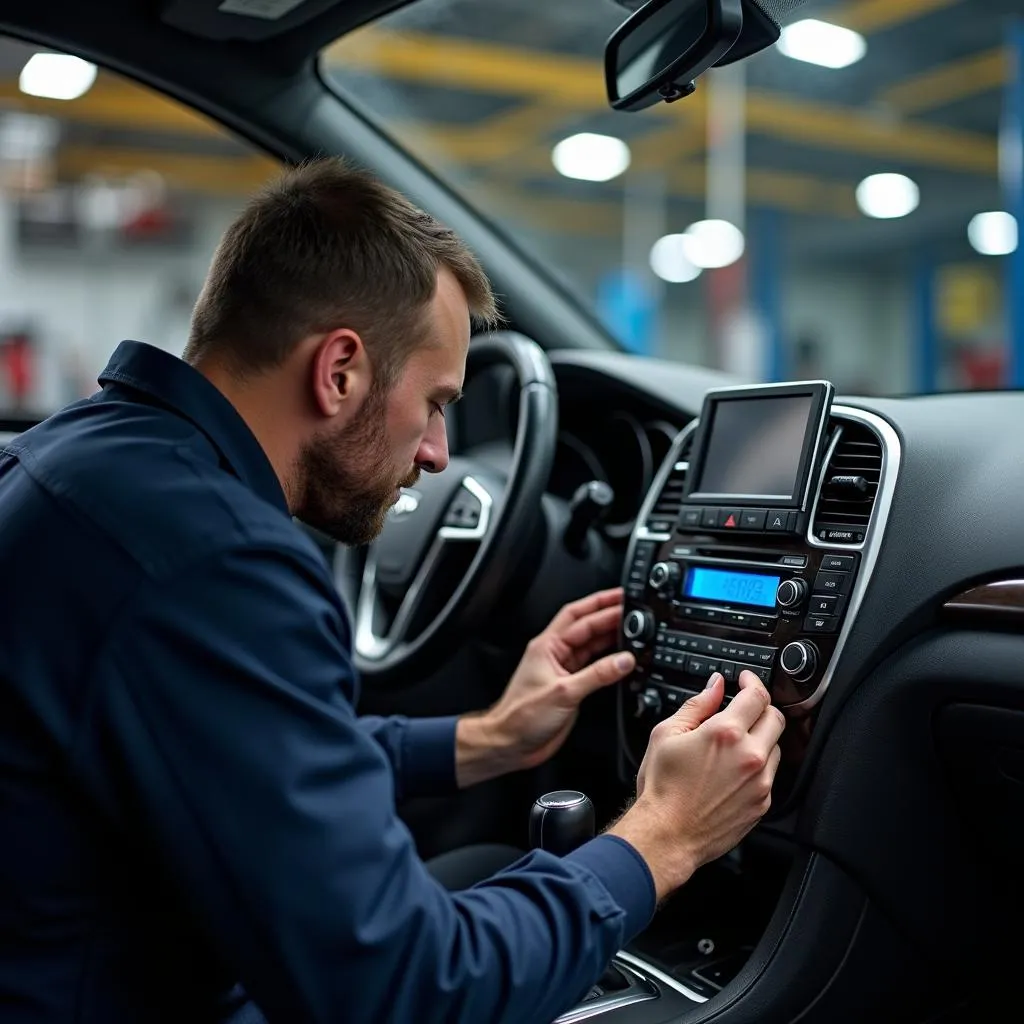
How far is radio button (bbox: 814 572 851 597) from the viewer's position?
1186 millimetres

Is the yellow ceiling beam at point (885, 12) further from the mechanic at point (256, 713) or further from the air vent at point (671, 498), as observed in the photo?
the mechanic at point (256, 713)

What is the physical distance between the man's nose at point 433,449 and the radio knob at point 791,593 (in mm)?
398

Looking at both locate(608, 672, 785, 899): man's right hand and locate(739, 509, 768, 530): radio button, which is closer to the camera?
locate(608, 672, 785, 899): man's right hand

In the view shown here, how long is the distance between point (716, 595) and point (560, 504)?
0.46m

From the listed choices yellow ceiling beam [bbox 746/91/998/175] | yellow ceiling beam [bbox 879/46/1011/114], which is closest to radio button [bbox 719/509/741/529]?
yellow ceiling beam [bbox 879/46/1011/114]

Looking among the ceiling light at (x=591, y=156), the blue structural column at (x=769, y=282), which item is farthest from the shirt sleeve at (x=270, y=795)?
the blue structural column at (x=769, y=282)

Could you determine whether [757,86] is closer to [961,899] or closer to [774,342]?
[774,342]

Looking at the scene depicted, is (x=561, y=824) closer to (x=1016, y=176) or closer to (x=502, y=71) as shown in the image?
(x=1016, y=176)

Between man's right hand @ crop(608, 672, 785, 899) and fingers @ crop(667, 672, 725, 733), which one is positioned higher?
fingers @ crop(667, 672, 725, 733)

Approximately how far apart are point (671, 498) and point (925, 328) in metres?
14.0

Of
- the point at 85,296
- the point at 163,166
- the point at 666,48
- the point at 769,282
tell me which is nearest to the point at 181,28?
the point at 666,48

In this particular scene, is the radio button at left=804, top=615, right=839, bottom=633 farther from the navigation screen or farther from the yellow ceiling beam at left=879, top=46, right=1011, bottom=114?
the yellow ceiling beam at left=879, top=46, right=1011, bottom=114

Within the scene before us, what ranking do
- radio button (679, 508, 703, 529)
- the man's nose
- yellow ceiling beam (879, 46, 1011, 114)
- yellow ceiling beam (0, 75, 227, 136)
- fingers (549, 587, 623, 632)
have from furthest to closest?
1. yellow ceiling beam (879, 46, 1011, 114)
2. yellow ceiling beam (0, 75, 227, 136)
3. fingers (549, 587, 623, 632)
4. radio button (679, 508, 703, 529)
5. the man's nose

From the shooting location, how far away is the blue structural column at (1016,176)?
542 cm
